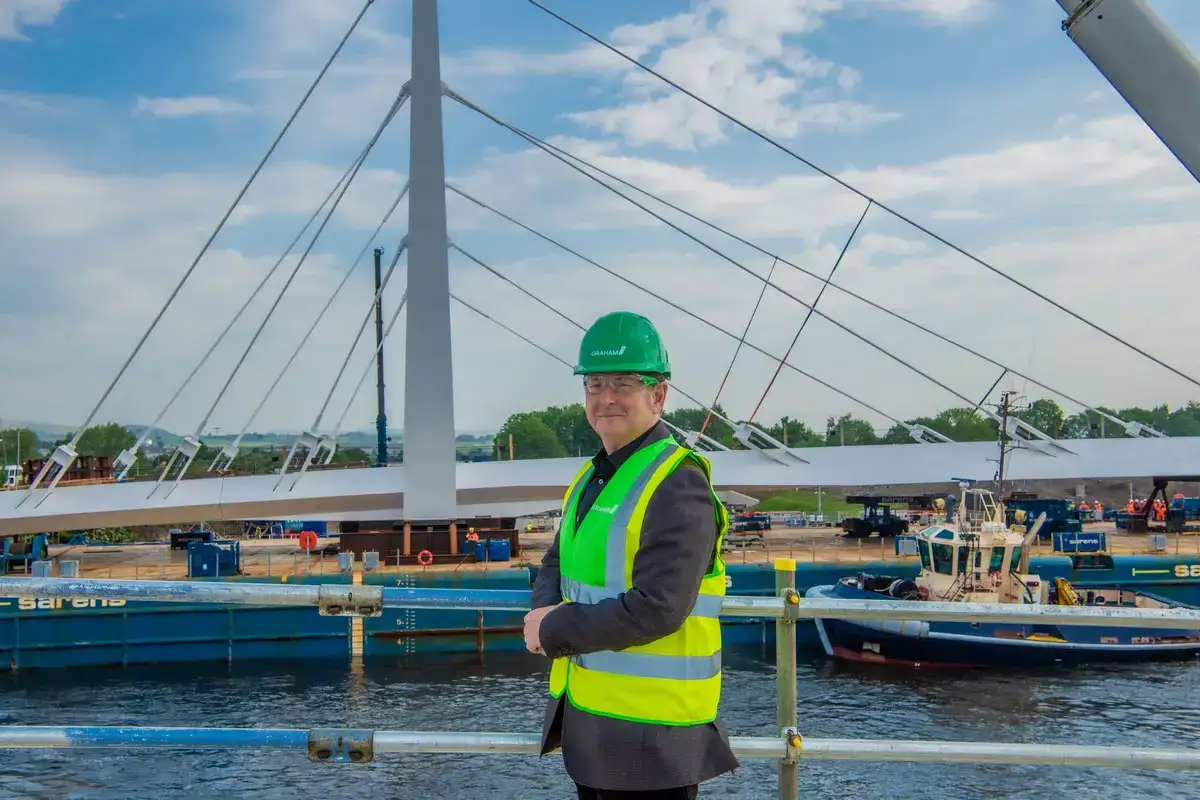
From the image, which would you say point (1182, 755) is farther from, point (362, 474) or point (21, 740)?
point (362, 474)

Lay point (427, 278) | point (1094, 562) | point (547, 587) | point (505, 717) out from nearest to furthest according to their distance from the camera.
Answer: point (547, 587)
point (505, 717)
point (427, 278)
point (1094, 562)

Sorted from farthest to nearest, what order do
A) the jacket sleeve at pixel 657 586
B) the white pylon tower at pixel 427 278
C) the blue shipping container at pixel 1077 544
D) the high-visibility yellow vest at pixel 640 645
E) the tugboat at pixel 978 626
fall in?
the blue shipping container at pixel 1077 544
the white pylon tower at pixel 427 278
the tugboat at pixel 978 626
the high-visibility yellow vest at pixel 640 645
the jacket sleeve at pixel 657 586

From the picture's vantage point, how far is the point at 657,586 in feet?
7.61

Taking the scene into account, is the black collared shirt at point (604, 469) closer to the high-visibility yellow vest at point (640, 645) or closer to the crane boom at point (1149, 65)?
the high-visibility yellow vest at point (640, 645)

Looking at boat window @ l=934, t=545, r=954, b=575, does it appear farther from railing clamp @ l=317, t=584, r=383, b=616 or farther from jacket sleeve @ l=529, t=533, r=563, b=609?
railing clamp @ l=317, t=584, r=383, b=616

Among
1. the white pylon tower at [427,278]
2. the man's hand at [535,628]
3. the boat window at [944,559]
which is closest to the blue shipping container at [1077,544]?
the boat window at [944,559]

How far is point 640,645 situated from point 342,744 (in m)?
1.10

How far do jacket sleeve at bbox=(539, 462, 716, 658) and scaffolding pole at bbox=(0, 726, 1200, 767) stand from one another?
26.0 inches

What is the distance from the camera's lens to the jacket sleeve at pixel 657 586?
2.33 metres

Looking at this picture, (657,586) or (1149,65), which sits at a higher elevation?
(1149,65)

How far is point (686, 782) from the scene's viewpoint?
2461mm

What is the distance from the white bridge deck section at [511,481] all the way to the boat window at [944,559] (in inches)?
286

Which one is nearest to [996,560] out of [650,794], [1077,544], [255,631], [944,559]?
[944,559]

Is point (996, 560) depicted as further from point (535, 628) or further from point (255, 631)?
point (535, 628)
